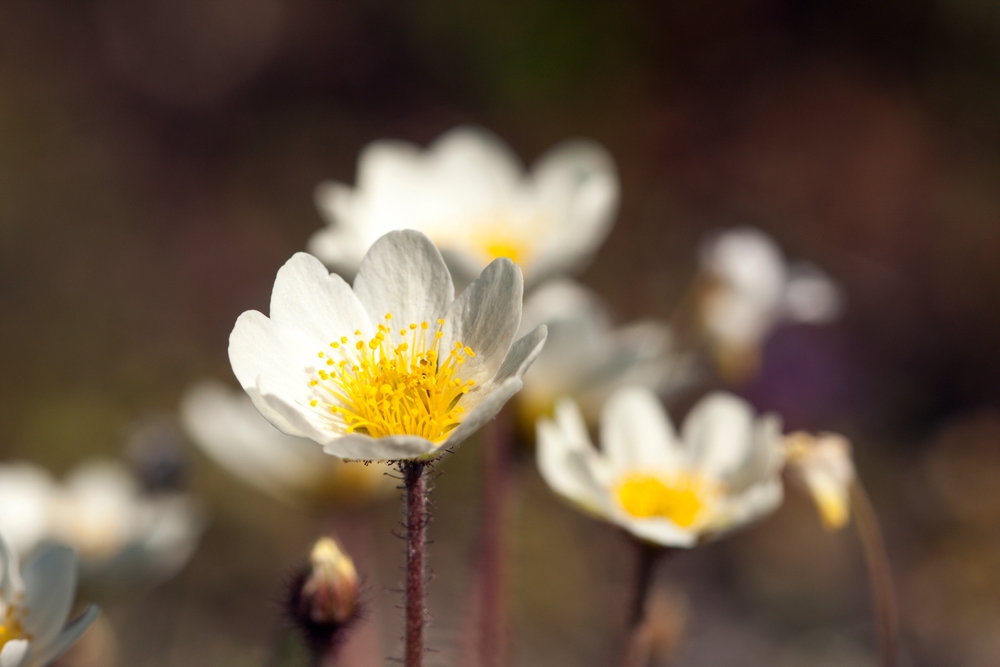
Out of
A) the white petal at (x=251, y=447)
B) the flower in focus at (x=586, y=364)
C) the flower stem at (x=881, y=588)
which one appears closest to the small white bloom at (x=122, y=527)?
the white petal at (x=251, y=447)

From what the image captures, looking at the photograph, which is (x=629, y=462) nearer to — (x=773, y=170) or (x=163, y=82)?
(x=773, y=170)

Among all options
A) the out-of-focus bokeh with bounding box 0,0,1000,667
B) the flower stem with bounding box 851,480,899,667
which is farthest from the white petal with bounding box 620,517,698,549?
the out-of-focus bokeh with bounding box 0,0,1000,667

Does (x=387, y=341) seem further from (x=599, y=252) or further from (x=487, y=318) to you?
(x=599, y=252)

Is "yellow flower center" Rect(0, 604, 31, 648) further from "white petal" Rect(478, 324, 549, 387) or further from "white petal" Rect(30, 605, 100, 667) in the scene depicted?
"white petal" Rect(478, 324, 549, 387)

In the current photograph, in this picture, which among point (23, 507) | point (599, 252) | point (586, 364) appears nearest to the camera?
point (586, 364)

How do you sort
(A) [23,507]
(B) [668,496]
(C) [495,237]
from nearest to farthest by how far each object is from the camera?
(B) [668,496]
(A) [23,507]
(C) [495,237]

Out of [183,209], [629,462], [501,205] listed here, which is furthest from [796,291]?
[183,209]

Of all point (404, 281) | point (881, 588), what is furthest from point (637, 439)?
Result: point (404, 281)
